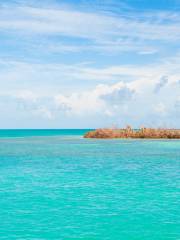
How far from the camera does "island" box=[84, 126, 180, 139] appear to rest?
86.3m

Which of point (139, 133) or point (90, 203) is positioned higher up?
point (139, 133)

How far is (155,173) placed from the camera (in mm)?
31266

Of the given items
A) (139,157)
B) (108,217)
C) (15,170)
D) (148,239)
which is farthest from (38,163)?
(148,239)

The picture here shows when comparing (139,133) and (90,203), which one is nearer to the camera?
(90,203)

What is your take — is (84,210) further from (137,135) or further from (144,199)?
(137,135)

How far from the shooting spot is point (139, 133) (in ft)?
294

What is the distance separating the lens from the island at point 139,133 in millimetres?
86287

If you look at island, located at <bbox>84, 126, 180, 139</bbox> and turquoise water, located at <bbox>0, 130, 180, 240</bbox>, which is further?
island, located at <bbox>84, 126, 180, 139</bbox>

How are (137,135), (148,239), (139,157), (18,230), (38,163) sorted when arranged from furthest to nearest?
1. (137,135)
2. (139,157)
3. (38,163)
4. (18,230)
5. (148,239)

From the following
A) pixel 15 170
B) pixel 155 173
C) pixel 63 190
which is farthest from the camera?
pixel 15 170

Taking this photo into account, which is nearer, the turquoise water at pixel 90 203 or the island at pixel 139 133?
the turquoise water at pixel 90 203

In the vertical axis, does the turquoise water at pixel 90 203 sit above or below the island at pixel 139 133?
below

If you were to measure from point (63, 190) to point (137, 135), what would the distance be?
66.7 meters

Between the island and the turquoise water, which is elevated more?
the island
